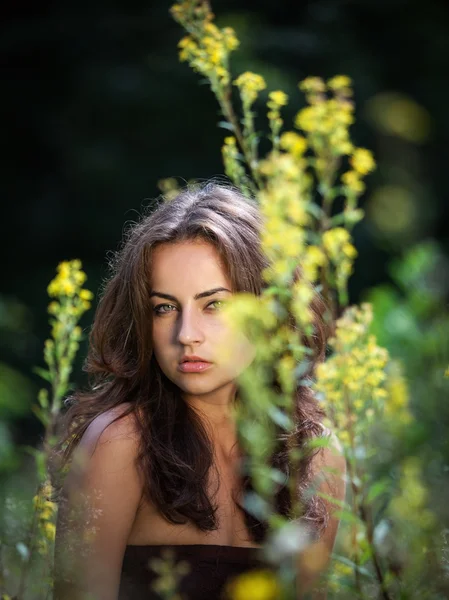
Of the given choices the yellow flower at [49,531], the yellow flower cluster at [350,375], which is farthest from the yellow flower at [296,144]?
the yellow flower at [49,531]

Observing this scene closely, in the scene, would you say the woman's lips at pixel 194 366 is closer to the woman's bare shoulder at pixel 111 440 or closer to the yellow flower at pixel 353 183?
the woman's bare shoulder at pixel 111 440

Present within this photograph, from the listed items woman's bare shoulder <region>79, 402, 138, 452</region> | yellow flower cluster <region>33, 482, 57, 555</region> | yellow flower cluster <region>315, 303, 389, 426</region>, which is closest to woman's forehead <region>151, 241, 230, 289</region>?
woman's bare shoulder <region>79, 402, 138, 452</region>

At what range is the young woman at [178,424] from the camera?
2.27 meters

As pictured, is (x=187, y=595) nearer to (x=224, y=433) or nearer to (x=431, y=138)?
(x=224, y=433)

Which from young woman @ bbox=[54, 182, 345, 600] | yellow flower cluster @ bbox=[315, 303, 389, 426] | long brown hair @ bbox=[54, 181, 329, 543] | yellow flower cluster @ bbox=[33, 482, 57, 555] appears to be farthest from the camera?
long brown hair @ bbox=[54, 181, 329, 543]

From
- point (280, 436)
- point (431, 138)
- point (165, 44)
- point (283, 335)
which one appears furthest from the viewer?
point (165, 44)

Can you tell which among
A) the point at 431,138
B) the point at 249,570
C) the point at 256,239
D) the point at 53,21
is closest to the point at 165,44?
the point at 53,21

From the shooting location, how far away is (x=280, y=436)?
2514mm

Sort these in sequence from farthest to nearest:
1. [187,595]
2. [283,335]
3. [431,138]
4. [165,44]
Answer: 1. [165,44]
2. [431,138]
3. [187,595]
4. [283,335]

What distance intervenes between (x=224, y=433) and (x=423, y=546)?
1.05m

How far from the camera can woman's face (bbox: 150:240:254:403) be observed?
2213mm

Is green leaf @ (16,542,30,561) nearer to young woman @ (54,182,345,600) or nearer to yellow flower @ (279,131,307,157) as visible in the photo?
young woman @ (54,182,345,600)

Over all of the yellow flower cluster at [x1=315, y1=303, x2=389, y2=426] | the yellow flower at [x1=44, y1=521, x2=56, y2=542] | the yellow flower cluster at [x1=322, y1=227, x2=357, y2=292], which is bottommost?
the yellow flower at [x1=44, y1=521, x2=56, y2=542]

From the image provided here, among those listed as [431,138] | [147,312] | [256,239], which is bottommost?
[147,312]
